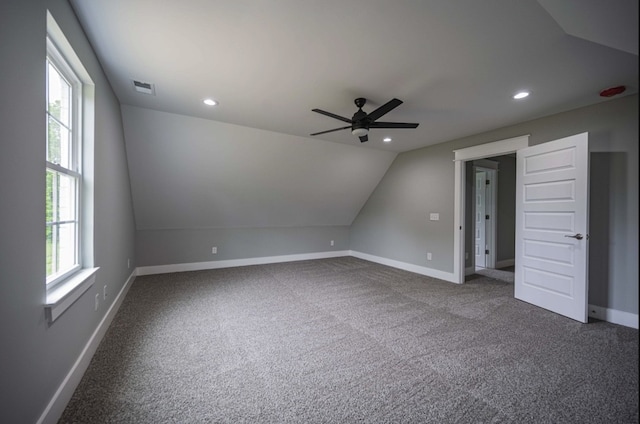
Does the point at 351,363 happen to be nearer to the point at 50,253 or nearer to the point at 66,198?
the point at 50,253

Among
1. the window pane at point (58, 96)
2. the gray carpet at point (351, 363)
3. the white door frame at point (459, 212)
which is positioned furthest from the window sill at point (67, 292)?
the white door frame at point (459, 212)

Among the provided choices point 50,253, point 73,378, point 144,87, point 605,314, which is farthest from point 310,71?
point 605,314

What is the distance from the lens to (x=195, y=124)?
11.9ft

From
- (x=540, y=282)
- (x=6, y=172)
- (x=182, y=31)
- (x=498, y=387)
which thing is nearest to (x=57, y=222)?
(x=6, y=172)

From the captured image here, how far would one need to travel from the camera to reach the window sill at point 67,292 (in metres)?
1.52

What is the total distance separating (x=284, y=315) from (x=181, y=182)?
2732mm

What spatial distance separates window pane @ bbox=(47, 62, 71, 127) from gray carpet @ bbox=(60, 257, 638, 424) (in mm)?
1823

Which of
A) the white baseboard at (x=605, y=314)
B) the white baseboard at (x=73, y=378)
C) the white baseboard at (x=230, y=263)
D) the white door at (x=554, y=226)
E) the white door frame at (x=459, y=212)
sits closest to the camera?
the white baseboard at (x=73, y=378)

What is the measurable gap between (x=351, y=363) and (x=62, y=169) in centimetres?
247

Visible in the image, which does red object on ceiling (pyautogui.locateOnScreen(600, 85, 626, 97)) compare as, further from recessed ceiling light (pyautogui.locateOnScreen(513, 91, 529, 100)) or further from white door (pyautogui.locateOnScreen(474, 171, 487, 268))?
white door (pyautogui.locateOnScreen(474, 171, 487, 268))

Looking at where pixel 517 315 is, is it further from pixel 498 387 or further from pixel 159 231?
pixel 159 231

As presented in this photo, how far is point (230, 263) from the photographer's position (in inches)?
213

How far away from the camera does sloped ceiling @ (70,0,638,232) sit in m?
1.69

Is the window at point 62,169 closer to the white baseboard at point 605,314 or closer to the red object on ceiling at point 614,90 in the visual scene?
the red object on ceiling at point 614,90
